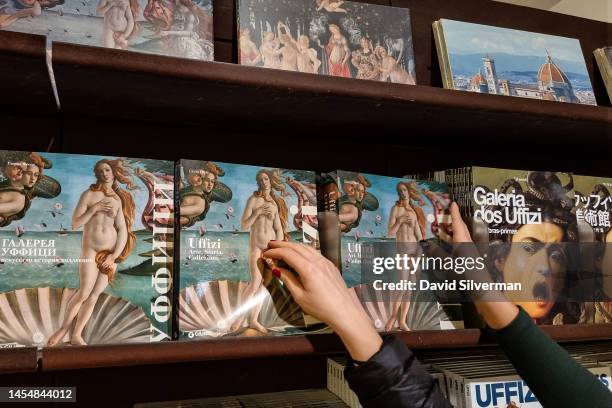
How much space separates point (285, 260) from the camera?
97 centimetres

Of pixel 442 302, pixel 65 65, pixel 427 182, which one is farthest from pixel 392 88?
pixel 65 65

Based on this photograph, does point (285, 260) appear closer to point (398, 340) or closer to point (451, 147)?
point (398, 340)

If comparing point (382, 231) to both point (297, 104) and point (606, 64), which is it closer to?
point (297, 104)

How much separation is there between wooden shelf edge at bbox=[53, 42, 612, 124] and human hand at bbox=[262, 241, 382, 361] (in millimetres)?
289

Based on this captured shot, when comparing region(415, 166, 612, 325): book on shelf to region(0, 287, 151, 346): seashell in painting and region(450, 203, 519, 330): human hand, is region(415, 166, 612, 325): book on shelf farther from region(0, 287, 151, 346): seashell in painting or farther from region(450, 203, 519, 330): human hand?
region(0, 287, 151, 346): seashell in painting

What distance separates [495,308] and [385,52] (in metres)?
0.60

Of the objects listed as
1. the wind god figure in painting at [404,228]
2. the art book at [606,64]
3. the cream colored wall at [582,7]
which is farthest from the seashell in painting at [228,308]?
the cream colored wall at [582,7]

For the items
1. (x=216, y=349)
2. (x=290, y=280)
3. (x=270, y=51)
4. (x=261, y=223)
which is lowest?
(x=216, y=349)

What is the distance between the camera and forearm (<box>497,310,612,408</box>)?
0.94 metres

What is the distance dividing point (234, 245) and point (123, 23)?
1.55ft

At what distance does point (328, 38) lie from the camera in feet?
3.84

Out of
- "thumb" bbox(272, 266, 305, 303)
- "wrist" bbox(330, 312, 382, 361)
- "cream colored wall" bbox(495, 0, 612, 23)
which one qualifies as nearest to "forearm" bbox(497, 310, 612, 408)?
"wrist" bbox(330, 312, 382, 361)

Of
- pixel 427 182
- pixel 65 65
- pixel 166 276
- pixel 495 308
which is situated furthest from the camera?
pixel 427 182

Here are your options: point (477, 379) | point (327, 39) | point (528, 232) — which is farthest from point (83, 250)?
point (528, 232)
